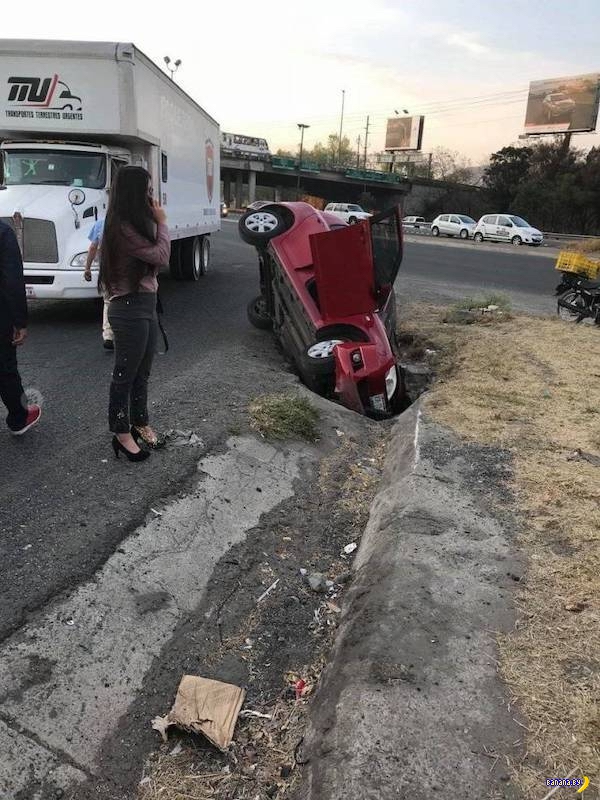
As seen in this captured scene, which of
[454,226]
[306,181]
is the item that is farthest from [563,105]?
[306,181]

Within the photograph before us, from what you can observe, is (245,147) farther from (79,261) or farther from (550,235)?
(79,261)

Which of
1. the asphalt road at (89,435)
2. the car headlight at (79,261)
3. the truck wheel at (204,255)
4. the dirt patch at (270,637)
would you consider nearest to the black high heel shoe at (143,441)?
the asphalt road at (89,435)

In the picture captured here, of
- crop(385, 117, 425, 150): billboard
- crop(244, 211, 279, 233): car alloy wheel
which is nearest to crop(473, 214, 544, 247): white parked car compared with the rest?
crop(244, 211, 279, 233): car alloy wheel

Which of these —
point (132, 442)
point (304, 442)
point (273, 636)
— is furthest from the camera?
point (304, 442)

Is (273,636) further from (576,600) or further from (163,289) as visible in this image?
(163,289)

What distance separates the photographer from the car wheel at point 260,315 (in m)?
9.38

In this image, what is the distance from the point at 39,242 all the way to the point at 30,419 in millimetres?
4881

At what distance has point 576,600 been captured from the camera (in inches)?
123

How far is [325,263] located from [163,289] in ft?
24.9

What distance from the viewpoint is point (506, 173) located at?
59.7 metres

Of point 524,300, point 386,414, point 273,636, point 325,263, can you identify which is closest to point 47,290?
point 325,263

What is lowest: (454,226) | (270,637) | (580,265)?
(270,637)

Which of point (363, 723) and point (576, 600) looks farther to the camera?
point (576, 600)

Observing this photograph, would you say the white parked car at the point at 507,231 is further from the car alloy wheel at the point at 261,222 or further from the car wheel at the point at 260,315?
the car alloy wheel at the point at 261,222
